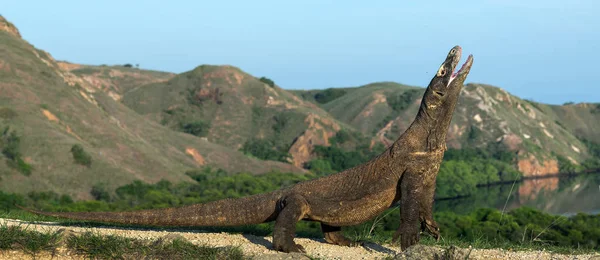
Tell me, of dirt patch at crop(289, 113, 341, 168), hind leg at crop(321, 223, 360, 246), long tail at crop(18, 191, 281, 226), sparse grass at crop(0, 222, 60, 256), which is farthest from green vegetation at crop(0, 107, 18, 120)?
dirt patch at crop(289, 113, 341, 168)

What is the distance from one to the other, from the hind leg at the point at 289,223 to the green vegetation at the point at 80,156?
53.1m

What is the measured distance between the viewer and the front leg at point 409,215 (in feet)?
35.3

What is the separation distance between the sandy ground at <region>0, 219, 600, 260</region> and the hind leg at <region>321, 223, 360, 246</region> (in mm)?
176

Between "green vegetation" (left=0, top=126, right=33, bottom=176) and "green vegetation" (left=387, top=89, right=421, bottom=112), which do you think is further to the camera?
"green vegetation" (left=387, top=89, right=421, bottom=112)

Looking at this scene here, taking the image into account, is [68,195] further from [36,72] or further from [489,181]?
[489,181]

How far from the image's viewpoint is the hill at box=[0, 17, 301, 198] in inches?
2351

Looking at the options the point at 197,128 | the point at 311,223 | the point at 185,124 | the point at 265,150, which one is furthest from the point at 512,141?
the point at 311,223

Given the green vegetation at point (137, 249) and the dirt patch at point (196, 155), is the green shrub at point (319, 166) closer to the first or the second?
the dirt patch at point (196, 155)

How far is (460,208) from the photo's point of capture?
85875 millimetres

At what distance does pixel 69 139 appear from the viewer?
2537 inches

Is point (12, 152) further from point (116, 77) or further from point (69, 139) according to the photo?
point (116, 77)

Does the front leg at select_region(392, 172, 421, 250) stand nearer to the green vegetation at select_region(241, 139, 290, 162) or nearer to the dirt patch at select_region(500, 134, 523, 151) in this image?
the green vegetation at select_region(241, 139, 290, 162)

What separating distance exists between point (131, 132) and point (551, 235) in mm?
56944

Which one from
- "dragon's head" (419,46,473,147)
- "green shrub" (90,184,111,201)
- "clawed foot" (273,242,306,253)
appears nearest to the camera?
"dragon's head" (419,46,473,147)
